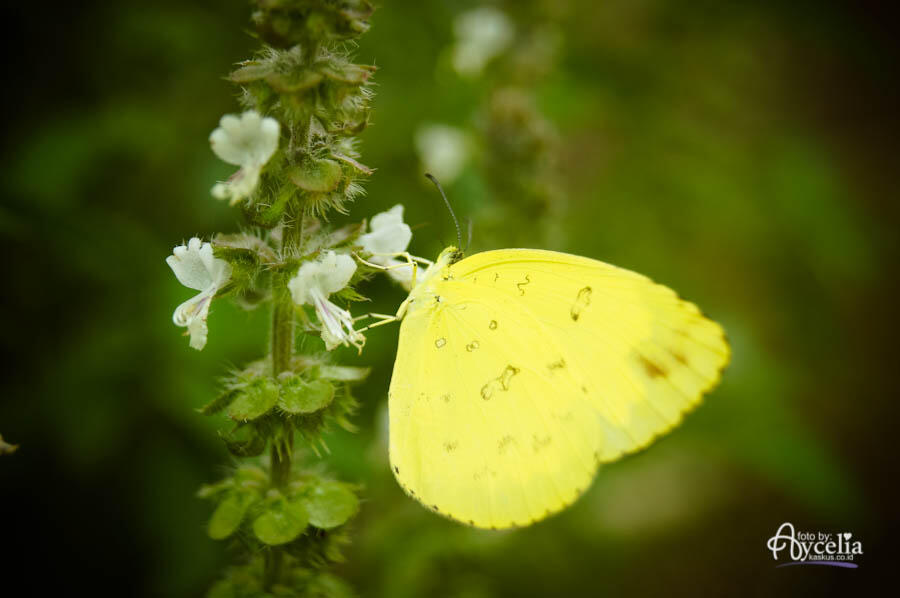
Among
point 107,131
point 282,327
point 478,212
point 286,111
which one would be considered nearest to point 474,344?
point 282,327

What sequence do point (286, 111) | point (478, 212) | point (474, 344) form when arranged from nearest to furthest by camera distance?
point (286, 111), point (474, 344), point (478, 212)

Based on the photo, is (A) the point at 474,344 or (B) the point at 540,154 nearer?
(A) the point at 474,344

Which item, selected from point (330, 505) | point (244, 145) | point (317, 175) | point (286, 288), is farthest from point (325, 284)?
point (330, 505)

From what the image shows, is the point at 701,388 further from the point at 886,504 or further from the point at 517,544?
the point at 886,504

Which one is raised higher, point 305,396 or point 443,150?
point 443,150

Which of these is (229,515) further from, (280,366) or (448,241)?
(448,241)

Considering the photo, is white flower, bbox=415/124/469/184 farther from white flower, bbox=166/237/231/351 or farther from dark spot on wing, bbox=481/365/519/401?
white flower, bbox=166/237/231/351
